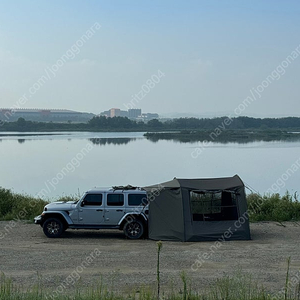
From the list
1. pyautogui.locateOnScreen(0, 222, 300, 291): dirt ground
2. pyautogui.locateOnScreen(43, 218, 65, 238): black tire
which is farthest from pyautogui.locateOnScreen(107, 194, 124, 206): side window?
pyautogui.locateOnScreen(43, 218, 65, 238): black tire

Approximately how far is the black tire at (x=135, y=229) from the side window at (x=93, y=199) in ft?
3.82

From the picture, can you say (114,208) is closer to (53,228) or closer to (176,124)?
(53,228)

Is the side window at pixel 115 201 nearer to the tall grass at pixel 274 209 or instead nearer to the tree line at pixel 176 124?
the tall grass at pixel 274 209

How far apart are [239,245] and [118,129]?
7848cm

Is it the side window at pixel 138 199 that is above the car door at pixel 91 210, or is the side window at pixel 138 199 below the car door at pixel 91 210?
above

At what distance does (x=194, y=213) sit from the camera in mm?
15273

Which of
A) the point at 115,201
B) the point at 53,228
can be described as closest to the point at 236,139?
the point at 115,201

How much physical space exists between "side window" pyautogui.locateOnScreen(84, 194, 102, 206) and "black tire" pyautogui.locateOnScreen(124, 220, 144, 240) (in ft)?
3.82

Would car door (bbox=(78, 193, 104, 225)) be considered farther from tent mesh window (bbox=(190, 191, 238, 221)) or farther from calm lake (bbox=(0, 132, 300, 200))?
calm lake (bbox=(0, 132, 300, 200))

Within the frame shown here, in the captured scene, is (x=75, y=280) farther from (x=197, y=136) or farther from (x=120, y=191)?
(x=197, y=136)

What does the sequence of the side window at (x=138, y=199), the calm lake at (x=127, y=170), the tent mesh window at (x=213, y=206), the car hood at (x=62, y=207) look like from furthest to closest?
1. the calm lake at (x=127, y=170)
2. the tent mesh window at (x=213, y=206)
3. the car hood at (x=62, y=207)
4. the side window at (x=138, y=199)

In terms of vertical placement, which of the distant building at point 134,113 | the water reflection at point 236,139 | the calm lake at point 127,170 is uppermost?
the distant building at point 134,113

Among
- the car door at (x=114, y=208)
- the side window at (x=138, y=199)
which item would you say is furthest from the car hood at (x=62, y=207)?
the side window at (x=138, y=199)

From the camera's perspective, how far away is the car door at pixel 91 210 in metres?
15.0
